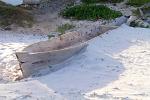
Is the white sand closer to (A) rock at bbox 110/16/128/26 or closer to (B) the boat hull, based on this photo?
(B) the boat hull

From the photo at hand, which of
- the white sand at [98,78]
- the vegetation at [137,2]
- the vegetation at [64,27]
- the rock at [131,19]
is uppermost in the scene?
the vegetation at [137,2]

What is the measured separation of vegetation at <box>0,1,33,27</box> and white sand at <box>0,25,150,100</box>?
3.62 m

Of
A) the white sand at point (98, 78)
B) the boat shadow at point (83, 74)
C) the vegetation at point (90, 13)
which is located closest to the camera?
the white sand at point (98, 78)

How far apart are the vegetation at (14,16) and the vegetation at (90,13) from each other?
1.38m

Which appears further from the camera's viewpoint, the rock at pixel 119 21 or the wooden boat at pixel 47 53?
the rock at pixel 119 21

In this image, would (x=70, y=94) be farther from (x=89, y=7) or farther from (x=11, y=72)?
(x=89, y=7)

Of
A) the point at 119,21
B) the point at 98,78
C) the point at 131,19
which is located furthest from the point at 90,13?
the point at 98,78

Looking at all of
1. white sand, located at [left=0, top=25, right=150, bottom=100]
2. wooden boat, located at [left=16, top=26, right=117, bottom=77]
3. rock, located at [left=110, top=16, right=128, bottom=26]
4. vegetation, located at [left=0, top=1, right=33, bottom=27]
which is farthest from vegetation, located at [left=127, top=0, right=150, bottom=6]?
wooden boat, located at [left=16, top=26, right=117, bottom=77]

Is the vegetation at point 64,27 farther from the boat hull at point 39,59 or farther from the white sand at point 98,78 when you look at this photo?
the boat hull at point 39,59

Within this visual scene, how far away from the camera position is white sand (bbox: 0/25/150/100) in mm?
7211

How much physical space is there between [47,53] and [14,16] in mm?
5584

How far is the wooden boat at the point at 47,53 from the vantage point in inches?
320

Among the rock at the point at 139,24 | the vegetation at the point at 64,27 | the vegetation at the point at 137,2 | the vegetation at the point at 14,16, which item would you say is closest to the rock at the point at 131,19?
the rock at the point at 139,24

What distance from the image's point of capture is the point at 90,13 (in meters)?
14.2
